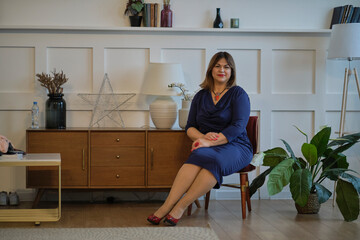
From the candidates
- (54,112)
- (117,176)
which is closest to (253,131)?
(117,176)

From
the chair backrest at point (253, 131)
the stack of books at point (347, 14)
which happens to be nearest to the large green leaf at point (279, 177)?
the chair backrest at point (253, 131)

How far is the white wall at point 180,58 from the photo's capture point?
14.5 ft

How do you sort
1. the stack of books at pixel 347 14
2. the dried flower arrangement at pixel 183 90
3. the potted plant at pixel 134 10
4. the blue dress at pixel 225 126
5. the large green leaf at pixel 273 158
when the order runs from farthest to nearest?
the stack of books at pixel 347 14
the potted plant at pixel 134 10
the dried flower arrangement at pixel 183 90
the large green leaf at pixel 273 158
the blue dress at pixel 225 126

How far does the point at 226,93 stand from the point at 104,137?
1032 mm

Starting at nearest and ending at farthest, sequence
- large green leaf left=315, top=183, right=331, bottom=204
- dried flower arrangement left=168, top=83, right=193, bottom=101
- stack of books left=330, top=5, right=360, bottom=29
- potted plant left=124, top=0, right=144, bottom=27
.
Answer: large green leaf left=315, top=183, right=331, bottom=204 → dried flower arrangement left=168, top=83, right=193, bottom=101 → potted plant left=124, top=0, right=144, bottom=27 → stack of books left=330, top=5, right=360, bottom=29

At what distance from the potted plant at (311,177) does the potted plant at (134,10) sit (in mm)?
1580

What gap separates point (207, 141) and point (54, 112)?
1361mm

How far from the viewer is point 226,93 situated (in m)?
3.87

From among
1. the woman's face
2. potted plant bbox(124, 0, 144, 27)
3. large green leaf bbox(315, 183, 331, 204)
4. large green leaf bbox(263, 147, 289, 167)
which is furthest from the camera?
potted plant bbox(124, 0, 144, 27)

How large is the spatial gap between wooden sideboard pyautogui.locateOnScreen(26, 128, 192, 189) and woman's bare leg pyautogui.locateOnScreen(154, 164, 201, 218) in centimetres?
60

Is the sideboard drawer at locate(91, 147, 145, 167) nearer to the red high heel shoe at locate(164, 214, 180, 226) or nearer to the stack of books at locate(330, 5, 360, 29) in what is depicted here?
the red high heel shoe at locate(164, 214, 180, 226)

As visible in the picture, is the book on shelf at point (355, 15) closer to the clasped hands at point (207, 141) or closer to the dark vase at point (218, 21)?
the dark vase at point (218, 21)

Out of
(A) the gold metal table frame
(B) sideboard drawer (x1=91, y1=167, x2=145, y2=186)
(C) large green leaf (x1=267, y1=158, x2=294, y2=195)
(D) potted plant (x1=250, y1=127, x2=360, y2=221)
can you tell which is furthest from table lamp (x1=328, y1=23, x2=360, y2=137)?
(A) the gold metal table frame

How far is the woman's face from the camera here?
3.86 meters
